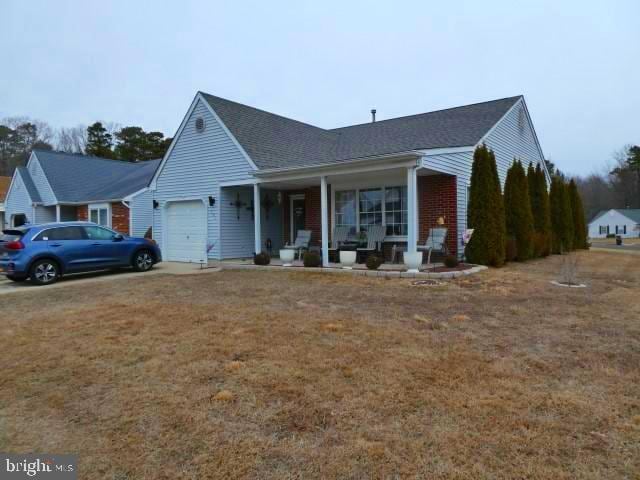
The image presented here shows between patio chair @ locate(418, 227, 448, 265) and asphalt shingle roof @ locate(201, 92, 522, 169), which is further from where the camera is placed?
asphalt shingle roof @ locate(201, 92, 522, 169)

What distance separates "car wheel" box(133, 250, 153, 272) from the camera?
1167 centimetres

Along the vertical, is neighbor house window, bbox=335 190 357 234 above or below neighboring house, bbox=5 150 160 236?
below

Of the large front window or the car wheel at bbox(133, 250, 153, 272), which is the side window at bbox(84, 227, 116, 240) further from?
the large front window

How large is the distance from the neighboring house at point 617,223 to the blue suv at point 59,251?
6948cm

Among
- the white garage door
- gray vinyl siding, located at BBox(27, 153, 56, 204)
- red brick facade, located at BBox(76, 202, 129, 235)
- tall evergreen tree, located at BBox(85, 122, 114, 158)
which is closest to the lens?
the white garage door

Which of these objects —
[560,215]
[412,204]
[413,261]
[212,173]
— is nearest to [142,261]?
[212,173]

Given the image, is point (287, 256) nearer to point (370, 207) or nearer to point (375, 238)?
point (375, 238)

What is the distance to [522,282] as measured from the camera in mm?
8453

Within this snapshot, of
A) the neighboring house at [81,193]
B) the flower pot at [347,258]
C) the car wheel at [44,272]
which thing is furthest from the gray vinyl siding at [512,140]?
the neighboring house at [81,193]

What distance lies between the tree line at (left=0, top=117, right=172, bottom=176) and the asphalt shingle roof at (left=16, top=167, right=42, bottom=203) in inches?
615

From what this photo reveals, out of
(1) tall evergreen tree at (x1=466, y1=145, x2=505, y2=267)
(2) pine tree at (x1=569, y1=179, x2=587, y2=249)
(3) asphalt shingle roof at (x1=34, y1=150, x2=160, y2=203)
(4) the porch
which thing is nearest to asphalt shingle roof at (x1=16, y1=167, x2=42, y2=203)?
(3) asphalt shingle roof at (x1=34, y1=150, x2=160, y2=203)

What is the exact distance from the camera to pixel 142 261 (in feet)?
38.9

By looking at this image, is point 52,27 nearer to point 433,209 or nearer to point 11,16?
point 11,16

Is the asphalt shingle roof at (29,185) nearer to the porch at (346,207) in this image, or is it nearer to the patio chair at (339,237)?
the porch at (346,207)
